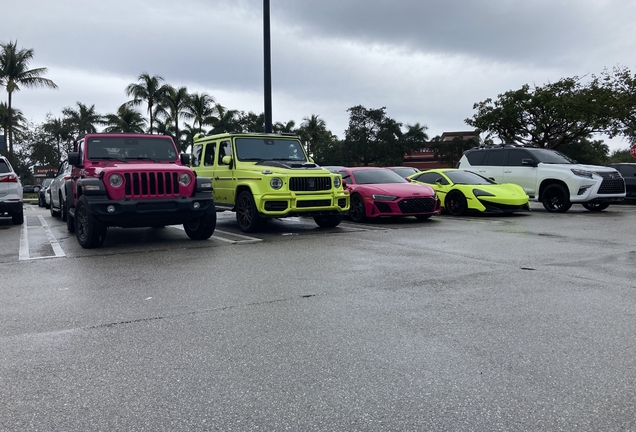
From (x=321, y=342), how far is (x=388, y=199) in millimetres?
8771

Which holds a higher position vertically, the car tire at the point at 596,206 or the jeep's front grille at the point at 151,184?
the jeep's front grille at the point at 151,184

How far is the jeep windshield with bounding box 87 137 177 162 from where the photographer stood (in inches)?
401

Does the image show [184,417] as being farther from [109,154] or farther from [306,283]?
[109,154]

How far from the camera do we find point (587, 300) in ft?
16.7

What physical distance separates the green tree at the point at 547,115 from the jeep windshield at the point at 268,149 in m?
26.1

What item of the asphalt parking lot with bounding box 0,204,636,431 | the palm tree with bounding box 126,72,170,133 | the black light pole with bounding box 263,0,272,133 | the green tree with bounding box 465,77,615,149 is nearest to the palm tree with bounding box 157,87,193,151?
the palm tree with bounding box 126,72,170,133

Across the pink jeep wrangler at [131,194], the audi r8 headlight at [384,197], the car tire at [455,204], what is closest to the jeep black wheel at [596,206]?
the car tire at [455,204]

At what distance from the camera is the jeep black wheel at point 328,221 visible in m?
11.6

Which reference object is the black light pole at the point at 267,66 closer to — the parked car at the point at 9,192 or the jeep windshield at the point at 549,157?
the parked car at the point at 9,192

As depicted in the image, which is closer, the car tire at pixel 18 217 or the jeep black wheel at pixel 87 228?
the jeep black wheel at pixel 87 228

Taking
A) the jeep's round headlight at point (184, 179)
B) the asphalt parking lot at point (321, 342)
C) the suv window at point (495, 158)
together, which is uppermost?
the suv window at point (495, 158)

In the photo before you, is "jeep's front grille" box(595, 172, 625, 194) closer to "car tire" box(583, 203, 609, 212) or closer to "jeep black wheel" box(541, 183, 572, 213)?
"jeep black wheel" box(541, 183, 572, 213)

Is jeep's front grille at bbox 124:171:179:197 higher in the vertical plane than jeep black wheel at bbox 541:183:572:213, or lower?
higher

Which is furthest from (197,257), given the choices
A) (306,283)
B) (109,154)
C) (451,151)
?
(451,151)
